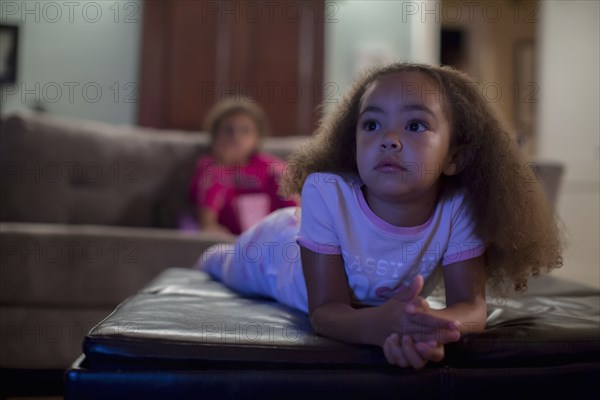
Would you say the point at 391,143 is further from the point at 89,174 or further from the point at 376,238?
the point at 89,174

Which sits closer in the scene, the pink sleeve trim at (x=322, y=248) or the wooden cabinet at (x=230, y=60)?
the pink sleeve trim at (x=322, y=248)

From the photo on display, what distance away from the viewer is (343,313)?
0.98 metres

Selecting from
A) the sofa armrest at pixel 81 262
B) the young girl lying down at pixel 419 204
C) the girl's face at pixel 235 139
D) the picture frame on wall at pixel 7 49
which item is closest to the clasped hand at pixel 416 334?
the young girl lying down at pixel 419 204

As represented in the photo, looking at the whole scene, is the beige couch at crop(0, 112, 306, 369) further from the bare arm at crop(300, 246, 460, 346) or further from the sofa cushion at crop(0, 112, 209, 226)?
the bare arm at crop(300, 246, 460, 346)

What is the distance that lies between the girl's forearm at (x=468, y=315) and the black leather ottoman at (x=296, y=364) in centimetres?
2

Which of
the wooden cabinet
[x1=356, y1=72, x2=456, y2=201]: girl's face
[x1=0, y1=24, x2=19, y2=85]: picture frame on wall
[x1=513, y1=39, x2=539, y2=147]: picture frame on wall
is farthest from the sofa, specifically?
[x1=513, y1=39, x2=539, y2=147]: picture frame on wall

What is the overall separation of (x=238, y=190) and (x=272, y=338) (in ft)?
5.62

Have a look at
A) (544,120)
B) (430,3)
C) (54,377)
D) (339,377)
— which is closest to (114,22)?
(430,3)

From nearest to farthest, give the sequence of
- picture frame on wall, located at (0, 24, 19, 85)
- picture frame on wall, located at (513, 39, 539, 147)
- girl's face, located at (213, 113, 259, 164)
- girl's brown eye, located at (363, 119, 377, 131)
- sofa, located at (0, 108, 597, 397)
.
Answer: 1. girl's brown eye, located at (363, 119, 377, 131)
2. sofa, located at (0, 108, 597, 397)
3. girl's face, located at (213, 113, 259, 164)
4. picture frame on wall, located at (0, 24, 19, 85)
5. picture frame on wall, located at (513, 39, 539, 147)

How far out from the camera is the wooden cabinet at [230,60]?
4.12m

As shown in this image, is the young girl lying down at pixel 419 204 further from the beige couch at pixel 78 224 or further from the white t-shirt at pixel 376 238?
the beige couch at pixel 78 224

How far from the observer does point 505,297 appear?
1.23 meters

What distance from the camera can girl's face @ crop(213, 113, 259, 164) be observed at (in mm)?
2639

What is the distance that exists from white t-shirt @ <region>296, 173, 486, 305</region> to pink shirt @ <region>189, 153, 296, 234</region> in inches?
54.4
